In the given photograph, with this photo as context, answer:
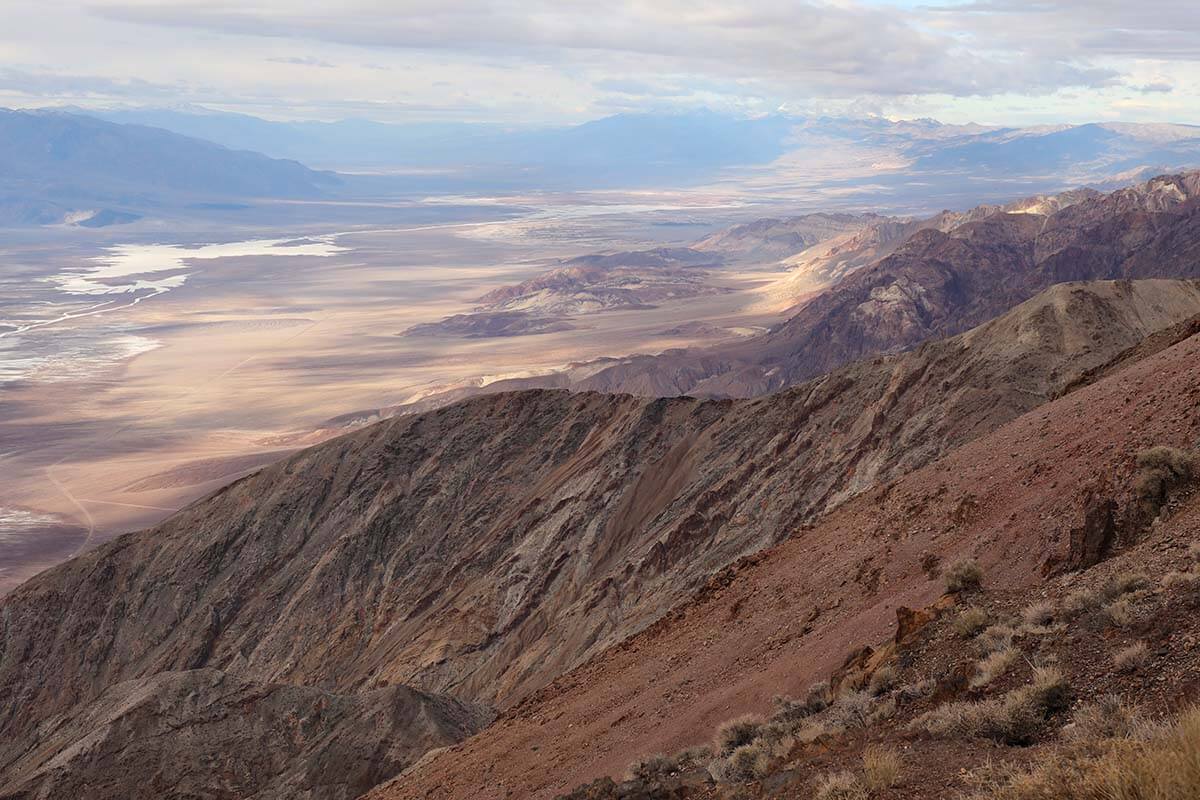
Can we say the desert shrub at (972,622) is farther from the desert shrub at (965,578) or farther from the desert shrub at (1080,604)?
the desert shrub at (965,578)

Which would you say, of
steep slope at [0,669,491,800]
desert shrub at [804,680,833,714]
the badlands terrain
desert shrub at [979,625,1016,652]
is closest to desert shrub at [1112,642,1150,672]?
the badlands terrain

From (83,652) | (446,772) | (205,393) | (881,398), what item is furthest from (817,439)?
(205,393)

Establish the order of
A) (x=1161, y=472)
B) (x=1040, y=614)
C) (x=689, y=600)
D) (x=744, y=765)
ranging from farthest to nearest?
(x=689, y=600), (x=1161, y=472), (x=1040, y=614), (x=744, y=765)

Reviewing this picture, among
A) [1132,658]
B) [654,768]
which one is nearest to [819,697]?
[654,768]

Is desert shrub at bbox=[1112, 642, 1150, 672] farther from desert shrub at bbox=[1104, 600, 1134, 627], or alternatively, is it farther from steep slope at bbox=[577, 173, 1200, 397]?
steep slope at bbox=[577, 173, 1200, 397]

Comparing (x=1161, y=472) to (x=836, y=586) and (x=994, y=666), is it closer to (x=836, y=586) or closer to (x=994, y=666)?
(x=994, y=666)

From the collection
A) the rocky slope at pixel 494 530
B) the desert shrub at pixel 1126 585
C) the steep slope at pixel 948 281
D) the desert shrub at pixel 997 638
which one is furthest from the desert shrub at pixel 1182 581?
the steep slope at pixel 948 281
